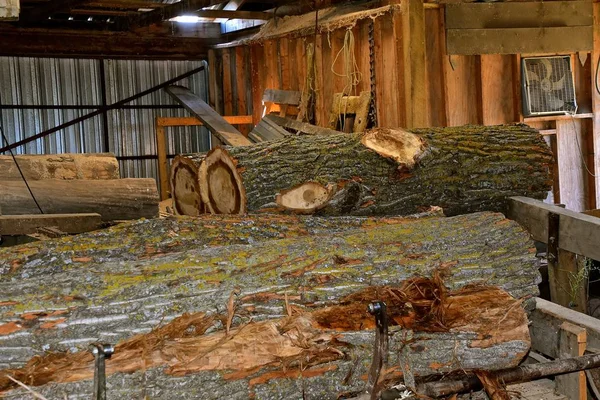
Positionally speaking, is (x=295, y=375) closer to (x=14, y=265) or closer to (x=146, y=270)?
(x=146, y=270)

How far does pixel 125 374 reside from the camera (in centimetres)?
309

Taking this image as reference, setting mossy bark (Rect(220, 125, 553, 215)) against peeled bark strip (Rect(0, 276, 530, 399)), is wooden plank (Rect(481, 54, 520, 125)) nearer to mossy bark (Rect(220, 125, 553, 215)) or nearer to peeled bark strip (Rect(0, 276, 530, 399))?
mossy bark (Rect(220, 125, 553, 215))

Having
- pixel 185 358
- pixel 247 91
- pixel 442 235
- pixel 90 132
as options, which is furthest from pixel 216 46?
pixel 185 358

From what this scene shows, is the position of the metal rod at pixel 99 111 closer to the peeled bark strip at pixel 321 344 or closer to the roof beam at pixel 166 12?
the roof beam at pixel 166 12

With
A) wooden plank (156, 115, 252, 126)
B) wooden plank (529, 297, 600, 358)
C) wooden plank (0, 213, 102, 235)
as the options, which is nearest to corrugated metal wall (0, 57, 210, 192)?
wooden plank (156, 115, 252, 126)

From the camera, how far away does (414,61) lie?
27.1 feet

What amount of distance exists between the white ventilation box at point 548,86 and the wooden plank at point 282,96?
10.2 ft

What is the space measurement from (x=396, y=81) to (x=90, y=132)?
6.25m

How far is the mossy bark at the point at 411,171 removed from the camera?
5.40 m

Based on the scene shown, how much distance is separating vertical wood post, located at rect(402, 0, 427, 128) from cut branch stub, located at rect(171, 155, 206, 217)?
3020 millimetres

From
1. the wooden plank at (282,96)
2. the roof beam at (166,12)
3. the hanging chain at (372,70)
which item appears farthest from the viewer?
the wooden plank at (282,96)

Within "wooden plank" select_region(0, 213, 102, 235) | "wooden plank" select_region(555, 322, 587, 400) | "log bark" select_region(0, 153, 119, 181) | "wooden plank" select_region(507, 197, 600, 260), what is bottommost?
"wooden plank" select_region(555, 322, 587, 400)

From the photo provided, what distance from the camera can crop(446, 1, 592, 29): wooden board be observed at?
332 inches

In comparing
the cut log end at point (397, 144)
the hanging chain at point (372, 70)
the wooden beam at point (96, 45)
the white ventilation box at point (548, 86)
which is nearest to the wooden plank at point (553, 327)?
the cut log end at point (397, 144)
